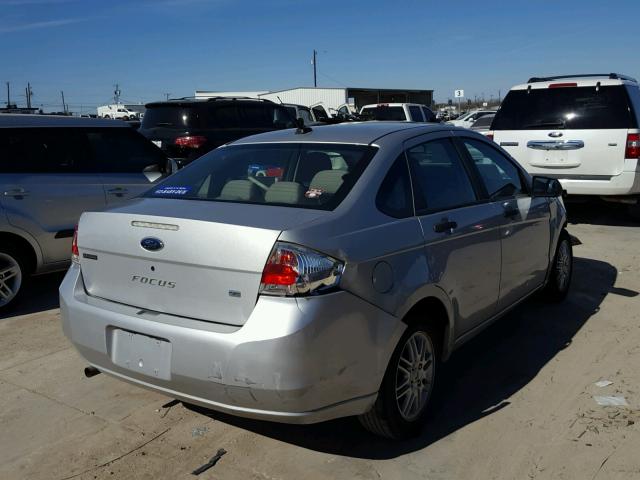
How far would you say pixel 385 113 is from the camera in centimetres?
2031

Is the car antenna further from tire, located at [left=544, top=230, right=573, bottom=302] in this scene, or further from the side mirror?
tire, located at [left=544, top=230, right=573, bottom=302]

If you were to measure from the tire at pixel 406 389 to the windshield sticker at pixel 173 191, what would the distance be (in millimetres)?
1468

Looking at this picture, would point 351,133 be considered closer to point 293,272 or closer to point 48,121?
point 293,272

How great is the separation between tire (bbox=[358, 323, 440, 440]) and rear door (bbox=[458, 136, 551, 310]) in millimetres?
1010

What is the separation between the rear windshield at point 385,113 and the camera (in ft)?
65.3

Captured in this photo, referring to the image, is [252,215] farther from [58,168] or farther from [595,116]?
[595,116]

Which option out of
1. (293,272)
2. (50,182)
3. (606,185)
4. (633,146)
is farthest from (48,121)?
(633,146)

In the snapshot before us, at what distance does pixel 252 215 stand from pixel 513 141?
7.13m

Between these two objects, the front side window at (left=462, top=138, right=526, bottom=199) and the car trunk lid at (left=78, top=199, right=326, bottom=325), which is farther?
the front side window at (left=462, top=138, right=526, bottom=199)

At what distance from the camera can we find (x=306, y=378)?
259 cm

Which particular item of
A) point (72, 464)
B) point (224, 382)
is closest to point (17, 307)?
point (72, 464)

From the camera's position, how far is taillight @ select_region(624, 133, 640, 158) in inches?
323

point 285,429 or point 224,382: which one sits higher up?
point 224,382

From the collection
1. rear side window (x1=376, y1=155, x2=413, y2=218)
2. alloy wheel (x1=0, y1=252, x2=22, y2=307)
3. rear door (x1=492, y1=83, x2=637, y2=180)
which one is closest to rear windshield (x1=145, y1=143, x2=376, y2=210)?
rear side window (x1=376, y1=155, x2=413, y2=218)
